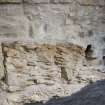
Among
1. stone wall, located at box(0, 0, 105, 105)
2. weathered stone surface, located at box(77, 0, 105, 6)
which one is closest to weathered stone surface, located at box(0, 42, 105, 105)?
stone wall, located at box(0, 0, 105, 105)

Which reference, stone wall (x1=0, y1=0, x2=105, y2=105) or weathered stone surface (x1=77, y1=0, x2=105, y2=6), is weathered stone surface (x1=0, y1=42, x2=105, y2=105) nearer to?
stone wall (x1=0, y1=0, x2=105, y2=105)

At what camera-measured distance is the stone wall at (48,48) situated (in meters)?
2.39

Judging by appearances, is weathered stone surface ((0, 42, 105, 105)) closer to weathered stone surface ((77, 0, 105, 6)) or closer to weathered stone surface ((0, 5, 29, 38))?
weathered stone surface ((0, 5, 29, 38))

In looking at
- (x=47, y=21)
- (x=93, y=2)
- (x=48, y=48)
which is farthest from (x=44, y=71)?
(x=93, y=2)

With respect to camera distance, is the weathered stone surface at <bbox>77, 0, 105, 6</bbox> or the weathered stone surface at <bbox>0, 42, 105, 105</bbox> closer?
the weathered stone surface at <bbox>0, 42, 105, 105</bbox>

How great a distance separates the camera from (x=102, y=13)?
2635 millimetres

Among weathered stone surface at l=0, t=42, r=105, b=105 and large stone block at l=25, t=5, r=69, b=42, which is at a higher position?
large stone block at l=25, t=5, r=69, b=42

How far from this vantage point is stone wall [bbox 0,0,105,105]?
7.84 ft

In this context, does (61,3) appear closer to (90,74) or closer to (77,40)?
(77,40)

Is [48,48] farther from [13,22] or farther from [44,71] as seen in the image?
[13,22]

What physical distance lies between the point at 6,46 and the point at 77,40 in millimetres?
528

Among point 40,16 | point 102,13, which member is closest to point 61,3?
point 40,16

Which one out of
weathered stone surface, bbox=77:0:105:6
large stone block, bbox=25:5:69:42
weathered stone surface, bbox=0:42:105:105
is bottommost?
weathered stone surface, bbox=0:42:105:105

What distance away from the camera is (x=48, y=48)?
247 cm
